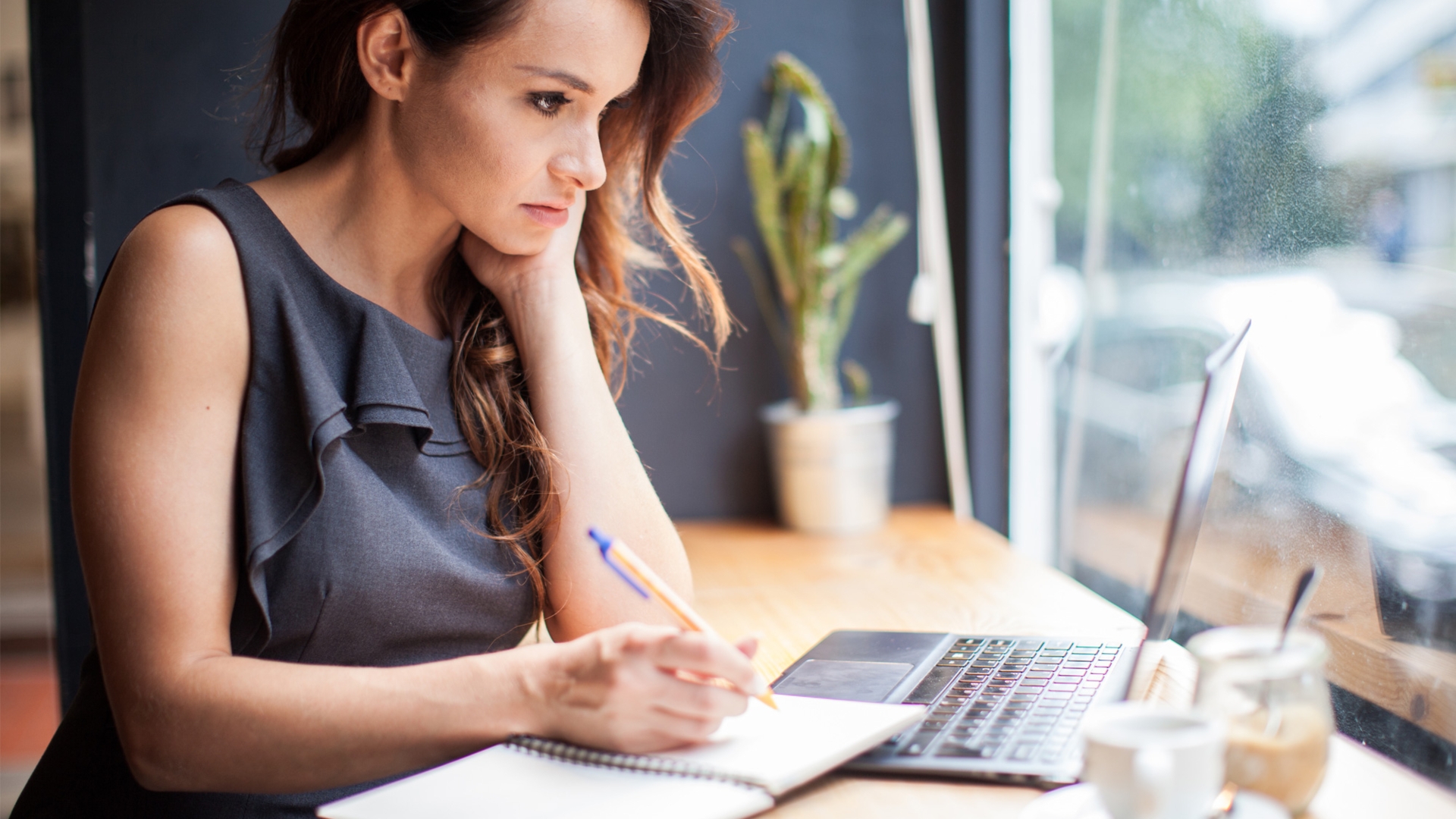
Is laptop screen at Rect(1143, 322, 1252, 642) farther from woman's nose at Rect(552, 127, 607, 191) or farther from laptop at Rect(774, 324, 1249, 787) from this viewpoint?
woman's nose at Rect(552, 127, 607, 191)

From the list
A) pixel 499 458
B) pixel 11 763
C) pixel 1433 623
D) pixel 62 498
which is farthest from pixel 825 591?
pixel 11 763

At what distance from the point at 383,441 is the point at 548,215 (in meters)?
0.27

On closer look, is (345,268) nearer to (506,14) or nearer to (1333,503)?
(506,14)

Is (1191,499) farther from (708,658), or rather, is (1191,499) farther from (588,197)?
(588,197)

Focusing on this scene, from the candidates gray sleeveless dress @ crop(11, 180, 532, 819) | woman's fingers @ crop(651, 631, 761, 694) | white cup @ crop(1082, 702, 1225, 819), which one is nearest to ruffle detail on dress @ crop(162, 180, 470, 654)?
gray sleeveless dress @ crop(11, 180, 532, 819)

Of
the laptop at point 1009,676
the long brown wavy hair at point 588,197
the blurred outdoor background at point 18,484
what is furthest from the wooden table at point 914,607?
the blurred outdoor background at point 18,484

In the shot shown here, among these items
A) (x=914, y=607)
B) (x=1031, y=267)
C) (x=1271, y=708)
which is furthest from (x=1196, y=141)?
(x=1271, y=708)

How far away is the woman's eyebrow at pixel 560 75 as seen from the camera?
95cm

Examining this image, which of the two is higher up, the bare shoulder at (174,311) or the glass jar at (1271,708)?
the bare shoulder at (174,311)

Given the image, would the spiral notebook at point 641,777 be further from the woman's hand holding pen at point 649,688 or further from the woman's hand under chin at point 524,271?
the woman's hand under chin at point 524,271

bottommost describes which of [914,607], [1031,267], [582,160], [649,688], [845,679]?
[914,607]

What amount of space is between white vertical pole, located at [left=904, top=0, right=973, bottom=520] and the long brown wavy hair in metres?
0.75

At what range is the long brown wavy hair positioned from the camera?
99 centimetres

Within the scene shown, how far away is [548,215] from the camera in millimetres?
1038
